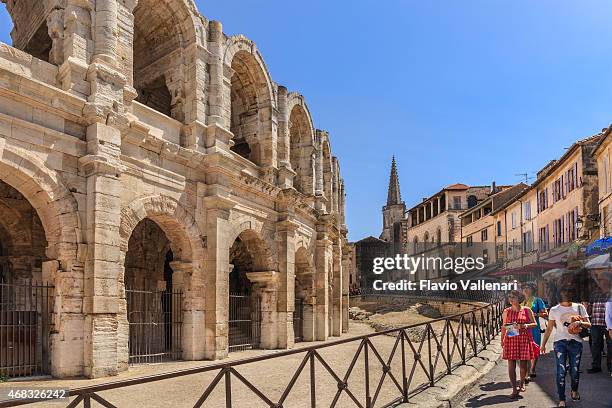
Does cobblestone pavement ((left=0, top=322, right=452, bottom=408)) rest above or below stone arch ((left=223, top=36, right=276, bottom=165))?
below

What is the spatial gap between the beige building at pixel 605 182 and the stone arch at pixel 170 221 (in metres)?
16.5

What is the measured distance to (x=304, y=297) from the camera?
17.7 meters

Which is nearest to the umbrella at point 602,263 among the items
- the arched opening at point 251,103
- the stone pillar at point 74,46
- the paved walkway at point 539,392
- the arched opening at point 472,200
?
the paved walkway at point 539,392

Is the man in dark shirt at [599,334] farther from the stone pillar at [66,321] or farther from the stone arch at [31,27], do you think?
the stone arch at [31,27]

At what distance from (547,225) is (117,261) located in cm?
2709

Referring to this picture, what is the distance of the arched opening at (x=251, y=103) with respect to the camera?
49.6 ft

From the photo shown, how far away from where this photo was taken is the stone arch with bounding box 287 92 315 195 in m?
18.6

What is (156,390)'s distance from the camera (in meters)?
7.70

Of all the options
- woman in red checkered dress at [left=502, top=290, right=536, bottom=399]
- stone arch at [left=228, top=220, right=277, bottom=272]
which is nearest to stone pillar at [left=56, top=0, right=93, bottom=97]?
stone arch at [left=228, top=220, right=277, bottom=272]

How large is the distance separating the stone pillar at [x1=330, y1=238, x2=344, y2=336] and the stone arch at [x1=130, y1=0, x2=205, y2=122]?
10774mm

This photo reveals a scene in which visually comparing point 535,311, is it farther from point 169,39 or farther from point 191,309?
point 169,39

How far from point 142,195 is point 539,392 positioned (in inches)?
295

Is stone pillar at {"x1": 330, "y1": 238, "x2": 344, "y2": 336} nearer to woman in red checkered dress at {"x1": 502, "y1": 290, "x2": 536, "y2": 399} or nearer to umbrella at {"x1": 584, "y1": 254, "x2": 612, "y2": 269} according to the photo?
umbrella at {"x1": 584, "y1": 254, "x2": 612, "y2": 269}

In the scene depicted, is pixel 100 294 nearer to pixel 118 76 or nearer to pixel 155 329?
pixel 118 76
